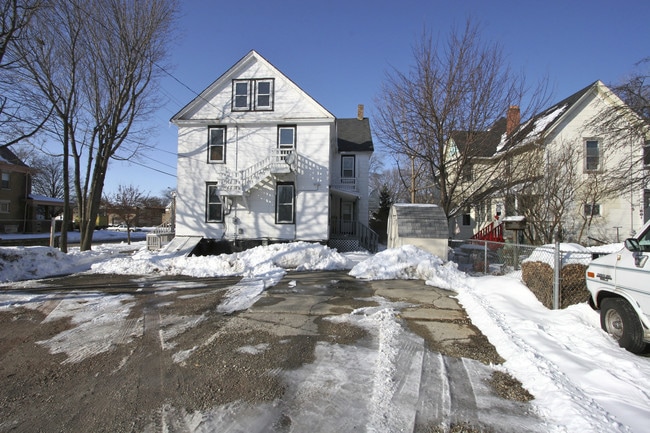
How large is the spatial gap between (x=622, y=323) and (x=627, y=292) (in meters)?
0.44

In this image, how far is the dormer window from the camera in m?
17.2

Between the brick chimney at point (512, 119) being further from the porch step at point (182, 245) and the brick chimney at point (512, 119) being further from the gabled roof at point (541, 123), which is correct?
the porch step at point (182, 245)

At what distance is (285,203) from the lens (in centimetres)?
1686

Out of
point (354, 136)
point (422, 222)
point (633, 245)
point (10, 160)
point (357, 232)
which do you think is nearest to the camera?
point (633, 245)

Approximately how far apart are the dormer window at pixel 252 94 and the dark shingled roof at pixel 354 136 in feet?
21.7

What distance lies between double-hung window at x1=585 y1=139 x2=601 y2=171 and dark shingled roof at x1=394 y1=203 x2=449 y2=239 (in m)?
12.8

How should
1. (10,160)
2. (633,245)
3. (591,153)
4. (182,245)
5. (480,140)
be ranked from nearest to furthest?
(633,245) < (480,140) < (182,245) < (591,153) < (10,160)

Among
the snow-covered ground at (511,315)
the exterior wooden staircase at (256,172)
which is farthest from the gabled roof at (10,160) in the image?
the exterior wooden staircase at (256,172)

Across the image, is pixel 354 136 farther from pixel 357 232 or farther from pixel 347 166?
pixel 357 232

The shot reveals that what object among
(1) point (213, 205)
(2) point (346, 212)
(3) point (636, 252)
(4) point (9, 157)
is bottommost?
(3) point (636, 252)

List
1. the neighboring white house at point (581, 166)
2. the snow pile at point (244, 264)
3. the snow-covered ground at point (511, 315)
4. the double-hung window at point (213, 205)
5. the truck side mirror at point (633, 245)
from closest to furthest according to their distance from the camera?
1. the snow-covered ground at point (511, 315)
2. the truck side mirror at point (633, 245)
3. the snow pile at point (244, 264)
4. the neighboring white house at point (581, 166)
5. the double-hung window at point (213, 205)

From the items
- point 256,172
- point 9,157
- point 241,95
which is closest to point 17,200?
point 9,157

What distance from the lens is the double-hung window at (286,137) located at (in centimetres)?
1700

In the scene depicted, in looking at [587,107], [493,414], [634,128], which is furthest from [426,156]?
[587,107]
